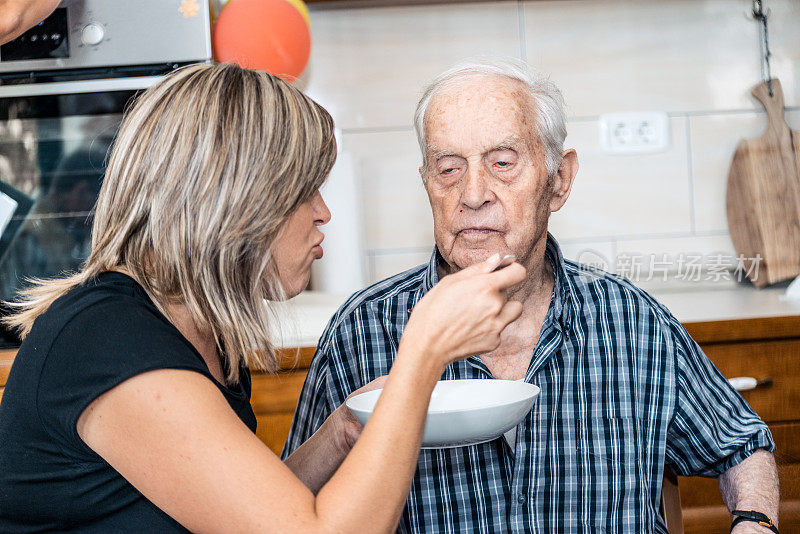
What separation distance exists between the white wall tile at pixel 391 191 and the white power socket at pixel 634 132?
61cm

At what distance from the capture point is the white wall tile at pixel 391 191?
250 centimetres

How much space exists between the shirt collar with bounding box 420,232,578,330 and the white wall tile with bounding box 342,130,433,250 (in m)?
1.13

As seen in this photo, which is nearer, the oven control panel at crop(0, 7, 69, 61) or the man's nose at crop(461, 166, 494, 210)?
the man's nose at crop(461, 166, 494, 210)

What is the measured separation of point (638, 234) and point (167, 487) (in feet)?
6.69

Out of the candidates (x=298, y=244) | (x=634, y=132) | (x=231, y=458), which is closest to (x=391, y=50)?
(x=634, y=132)

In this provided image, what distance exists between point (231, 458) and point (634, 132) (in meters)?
2.06

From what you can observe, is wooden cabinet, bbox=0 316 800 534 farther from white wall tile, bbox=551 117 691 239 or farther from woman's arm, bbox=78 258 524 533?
woman's arm, bbox=78 258 524 533

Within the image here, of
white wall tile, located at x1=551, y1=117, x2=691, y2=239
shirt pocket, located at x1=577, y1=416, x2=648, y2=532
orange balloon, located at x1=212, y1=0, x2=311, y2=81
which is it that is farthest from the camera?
white wall tile, located at x1=551, y1=117, x2=691, y2=239

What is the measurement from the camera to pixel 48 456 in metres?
0.85

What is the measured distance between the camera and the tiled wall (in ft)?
8.16

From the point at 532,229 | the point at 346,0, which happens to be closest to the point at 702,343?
the point at 532,229

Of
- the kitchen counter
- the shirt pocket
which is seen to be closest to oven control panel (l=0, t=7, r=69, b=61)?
the kitchen counter

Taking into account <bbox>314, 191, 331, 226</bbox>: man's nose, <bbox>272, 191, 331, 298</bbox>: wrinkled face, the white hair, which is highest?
the white hair

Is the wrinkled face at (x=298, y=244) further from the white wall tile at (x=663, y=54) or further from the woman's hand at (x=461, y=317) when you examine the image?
the white wall tile at (x=663, y=54)
